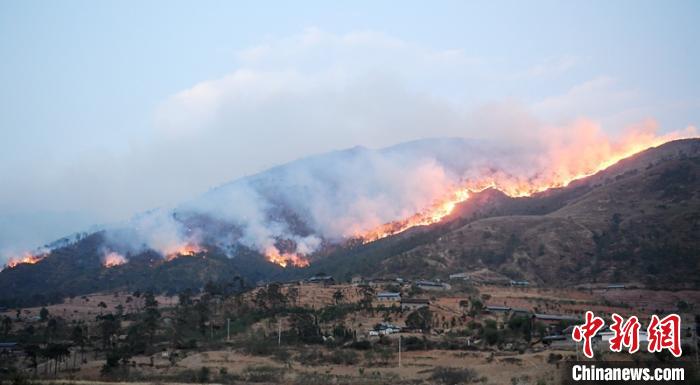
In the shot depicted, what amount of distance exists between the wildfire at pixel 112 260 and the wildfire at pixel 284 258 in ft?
92.6

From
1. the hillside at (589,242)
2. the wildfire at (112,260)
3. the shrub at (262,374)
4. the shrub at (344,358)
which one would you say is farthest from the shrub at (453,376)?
the wildfire at (112,260)

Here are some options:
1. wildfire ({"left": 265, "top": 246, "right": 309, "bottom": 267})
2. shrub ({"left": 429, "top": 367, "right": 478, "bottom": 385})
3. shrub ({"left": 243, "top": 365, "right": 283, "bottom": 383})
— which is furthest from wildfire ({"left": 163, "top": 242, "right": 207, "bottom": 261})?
shrub ({"left": 429, "top": 367, "right": 478, "bottom": 385})

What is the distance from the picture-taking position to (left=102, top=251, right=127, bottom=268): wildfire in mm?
122106

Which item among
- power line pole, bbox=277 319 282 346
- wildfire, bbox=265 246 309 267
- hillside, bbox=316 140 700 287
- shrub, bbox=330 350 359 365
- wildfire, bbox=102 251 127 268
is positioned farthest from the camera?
wildfire, bbox=265 246 309 267

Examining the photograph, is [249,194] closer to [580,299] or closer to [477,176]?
[477,176]

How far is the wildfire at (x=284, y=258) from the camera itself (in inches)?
4984

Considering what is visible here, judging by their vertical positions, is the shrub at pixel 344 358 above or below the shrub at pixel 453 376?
below

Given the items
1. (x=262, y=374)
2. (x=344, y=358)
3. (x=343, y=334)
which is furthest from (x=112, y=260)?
(x=262, y=374)

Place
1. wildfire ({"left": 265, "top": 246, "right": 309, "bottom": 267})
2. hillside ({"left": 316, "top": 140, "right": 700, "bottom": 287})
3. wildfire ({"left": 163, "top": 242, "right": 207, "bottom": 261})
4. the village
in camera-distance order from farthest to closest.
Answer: wildfire ({"left": 265, "top": 246, "right": 309, "bottom": 267}), wildfire ({"left": 163, "top": 242, "right": 207, "bottom": 261}), hillside ({"left": 316, "top": 140, "right": 700, "bottom": 287}), the village

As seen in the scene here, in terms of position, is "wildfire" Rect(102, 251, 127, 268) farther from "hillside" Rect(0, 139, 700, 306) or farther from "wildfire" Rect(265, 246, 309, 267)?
"wildfire" Rect(265, 246, 309, 267)

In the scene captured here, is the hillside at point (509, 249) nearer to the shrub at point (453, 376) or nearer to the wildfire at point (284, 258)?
the wildfire at point (284, 258)

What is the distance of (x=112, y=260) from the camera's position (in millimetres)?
124750

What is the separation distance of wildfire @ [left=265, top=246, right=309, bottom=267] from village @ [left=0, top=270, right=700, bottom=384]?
4639 cm

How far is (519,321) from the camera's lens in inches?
1971
